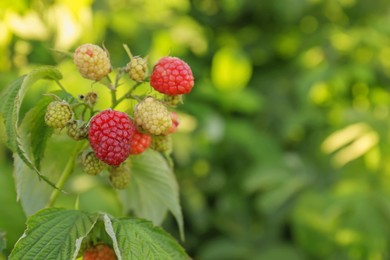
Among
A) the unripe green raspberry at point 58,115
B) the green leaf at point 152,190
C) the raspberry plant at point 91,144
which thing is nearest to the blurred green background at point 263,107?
the green leaf at point 152,190

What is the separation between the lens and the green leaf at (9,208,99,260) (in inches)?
40.3

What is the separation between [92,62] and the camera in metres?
1.14

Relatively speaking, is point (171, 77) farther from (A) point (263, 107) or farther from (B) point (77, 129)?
(A) point (263, 107)

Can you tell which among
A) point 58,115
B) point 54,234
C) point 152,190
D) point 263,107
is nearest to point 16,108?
point 58,115

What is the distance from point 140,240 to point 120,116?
0.17m

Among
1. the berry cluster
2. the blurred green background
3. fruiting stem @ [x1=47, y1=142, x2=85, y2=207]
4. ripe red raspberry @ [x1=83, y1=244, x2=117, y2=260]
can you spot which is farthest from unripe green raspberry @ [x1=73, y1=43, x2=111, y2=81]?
the blurred green background

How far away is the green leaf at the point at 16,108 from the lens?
103 cm

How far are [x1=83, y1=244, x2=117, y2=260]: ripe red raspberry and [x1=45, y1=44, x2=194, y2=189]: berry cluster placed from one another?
4.0 inches

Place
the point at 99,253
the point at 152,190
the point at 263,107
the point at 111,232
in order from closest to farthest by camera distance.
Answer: the point at 111,232 → the point at 99,253 → the point at 152,190 → the point at 263,107

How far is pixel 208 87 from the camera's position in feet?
10.7

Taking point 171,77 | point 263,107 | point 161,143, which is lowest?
point 263,107

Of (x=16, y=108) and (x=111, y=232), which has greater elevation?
(x=16, y=108)

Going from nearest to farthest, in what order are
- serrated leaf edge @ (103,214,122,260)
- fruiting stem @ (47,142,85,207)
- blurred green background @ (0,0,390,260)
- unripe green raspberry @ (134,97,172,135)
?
serrated leaf edge @ (103,214,122,260), unripe green raspberry @ (134,97,172,135), fruiting stem @ (47,142,85,207), blurred green background @ (0,0,390,260)

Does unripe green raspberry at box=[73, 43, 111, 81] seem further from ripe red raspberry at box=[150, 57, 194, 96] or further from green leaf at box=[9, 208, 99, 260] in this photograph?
green leaf at box=[9, 208, 99, 260]
